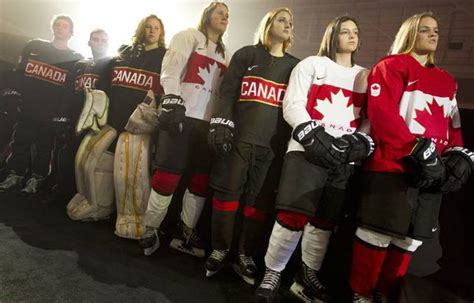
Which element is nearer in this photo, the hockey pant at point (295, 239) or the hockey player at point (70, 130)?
the hockey pant at point (295, 239)

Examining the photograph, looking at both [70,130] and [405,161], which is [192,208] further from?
[70,130]

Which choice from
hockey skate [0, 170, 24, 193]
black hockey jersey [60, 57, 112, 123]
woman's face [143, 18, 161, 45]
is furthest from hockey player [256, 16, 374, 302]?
hockey skate [0, 170, 24, 193]

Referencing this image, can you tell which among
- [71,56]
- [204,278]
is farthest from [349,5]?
[204,278]

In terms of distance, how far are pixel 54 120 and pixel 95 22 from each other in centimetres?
593

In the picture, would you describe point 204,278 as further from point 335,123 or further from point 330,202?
point 335,123

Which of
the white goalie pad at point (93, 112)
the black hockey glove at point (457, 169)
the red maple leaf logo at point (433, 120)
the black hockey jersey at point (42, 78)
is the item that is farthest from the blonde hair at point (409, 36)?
the black hockey jersey at point (42, 78)

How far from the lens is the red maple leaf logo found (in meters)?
1.77

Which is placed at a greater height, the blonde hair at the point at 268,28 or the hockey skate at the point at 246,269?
the blonde hair at the point at 268,28

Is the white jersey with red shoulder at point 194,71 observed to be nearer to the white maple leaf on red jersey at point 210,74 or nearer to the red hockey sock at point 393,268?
the white maple leaf on red jersey at point 210,74

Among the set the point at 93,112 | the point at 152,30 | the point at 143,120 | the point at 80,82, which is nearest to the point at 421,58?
the point at 143,120

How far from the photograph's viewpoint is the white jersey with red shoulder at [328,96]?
1.90 m

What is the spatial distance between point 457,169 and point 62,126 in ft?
10.7

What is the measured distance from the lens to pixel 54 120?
3254 millimetres

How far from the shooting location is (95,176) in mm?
2781
